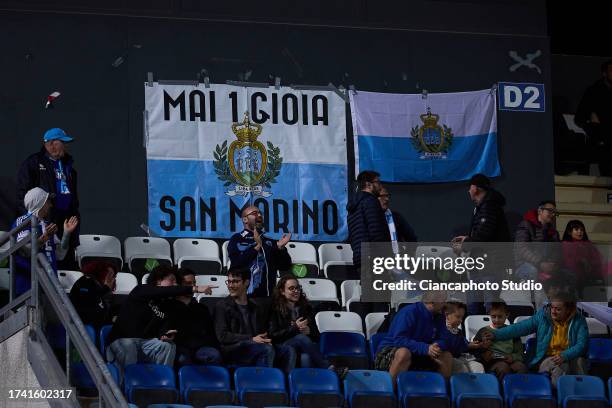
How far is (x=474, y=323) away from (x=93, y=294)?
12.1ft

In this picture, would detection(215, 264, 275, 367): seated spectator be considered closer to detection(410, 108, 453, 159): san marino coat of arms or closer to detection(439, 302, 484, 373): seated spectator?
detection(439, 302, 484, 373): seated spectator

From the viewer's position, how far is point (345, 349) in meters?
11.4

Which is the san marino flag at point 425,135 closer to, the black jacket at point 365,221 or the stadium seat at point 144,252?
the black jacket at point 365,221

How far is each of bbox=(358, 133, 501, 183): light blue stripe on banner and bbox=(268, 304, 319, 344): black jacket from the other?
384cm

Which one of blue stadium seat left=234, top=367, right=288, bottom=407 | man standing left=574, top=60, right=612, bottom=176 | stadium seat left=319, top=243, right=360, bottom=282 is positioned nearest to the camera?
blue stadium seat left=234, top=367, right=288, bottom=407

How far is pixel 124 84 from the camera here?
14.2 m

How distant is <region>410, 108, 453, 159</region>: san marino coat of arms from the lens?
15000mm

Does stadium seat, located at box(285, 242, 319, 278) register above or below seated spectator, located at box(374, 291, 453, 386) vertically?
above

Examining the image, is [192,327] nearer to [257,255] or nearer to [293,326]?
[293,326]

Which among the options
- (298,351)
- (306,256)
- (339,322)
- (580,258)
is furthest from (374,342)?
(580,258)

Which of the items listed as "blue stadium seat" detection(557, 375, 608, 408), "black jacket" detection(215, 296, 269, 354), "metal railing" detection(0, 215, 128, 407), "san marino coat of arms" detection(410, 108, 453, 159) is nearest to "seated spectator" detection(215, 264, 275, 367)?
"black jacket" detection(215, 296, 269, 354)

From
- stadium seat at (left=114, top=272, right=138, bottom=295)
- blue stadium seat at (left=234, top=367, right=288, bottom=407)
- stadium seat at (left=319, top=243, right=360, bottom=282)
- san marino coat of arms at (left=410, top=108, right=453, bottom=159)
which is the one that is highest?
san marino coat of arms at (left=410, top=108, right=453, bottom=159)

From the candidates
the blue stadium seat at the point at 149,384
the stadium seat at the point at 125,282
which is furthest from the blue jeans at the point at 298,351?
the stadium seat at the point at 125,282

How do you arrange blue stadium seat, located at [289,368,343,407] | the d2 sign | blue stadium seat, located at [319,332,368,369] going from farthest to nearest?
the d2 sign
blue stadium seat, located at [319,332,368,369]
blue stadium seat, located at [289,368,343,407]
